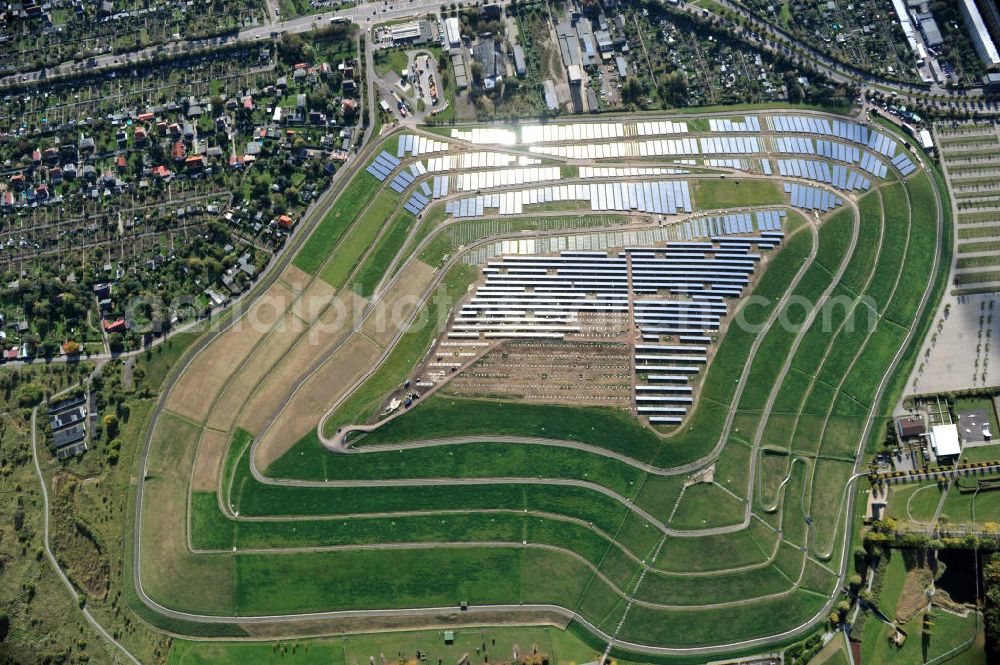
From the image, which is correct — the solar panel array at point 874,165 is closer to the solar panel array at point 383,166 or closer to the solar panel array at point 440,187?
the solar panel array at point 440,187

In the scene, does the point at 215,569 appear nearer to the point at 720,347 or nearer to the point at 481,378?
the point at 481,378

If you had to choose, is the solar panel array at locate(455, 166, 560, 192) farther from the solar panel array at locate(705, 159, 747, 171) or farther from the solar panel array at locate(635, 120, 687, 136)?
the solar panel array at locate(705, 159, 747, 171)

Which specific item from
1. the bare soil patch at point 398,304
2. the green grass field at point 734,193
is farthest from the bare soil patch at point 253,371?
the green grass field at point 734,193

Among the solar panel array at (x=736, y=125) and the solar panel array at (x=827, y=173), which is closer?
the solar panel array at (x=827, y=173)

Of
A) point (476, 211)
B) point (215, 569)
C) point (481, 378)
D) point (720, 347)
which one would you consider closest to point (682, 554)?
point (720, 347)

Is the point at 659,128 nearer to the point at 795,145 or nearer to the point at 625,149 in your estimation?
the point at 625,149
